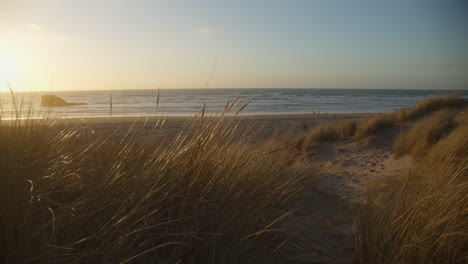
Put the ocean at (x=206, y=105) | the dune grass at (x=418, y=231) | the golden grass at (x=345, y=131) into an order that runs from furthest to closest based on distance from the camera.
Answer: the golden grass at (x=345, y=131), the ocean at (x=206, y=105), the dune grass at (x=418, y=231)

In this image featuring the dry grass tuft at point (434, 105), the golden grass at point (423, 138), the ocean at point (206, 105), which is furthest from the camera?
the dry grass tuft at point (434, 105)

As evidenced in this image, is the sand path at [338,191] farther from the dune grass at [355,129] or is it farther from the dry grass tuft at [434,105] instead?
the dry grass tuft at [434,105]

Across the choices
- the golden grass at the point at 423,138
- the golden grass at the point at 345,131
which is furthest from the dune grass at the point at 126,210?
the golden grass at the point at 345,131

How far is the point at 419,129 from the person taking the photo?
5016 millimetres

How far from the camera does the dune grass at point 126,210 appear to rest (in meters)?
1.26

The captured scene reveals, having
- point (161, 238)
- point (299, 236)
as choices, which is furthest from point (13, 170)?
point (299, 236)

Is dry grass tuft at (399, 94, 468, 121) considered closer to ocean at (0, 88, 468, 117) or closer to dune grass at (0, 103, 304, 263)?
ocean at (0, 88, 468, 117)

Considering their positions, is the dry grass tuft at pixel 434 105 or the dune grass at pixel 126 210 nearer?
the dune grass at pixel 126 210

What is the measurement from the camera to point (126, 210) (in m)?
1.58

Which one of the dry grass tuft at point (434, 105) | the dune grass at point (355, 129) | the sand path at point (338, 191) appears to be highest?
the dry grass tuft at point (434, 105)

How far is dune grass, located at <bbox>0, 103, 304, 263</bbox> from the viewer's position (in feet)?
4.14

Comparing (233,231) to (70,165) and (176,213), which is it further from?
(70,165)

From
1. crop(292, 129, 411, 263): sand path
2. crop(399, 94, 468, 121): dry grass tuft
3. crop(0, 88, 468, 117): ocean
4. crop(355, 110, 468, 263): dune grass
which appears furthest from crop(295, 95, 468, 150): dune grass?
crop(355, 110, 468, 263): dune grass

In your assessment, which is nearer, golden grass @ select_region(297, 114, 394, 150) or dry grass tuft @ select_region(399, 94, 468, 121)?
golden grass @ select_region(297, 114, 394, 150)
